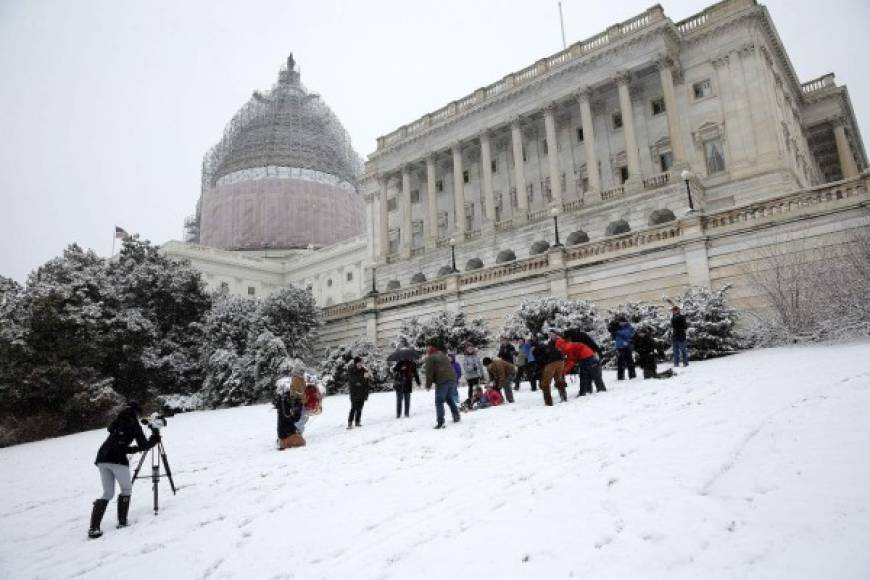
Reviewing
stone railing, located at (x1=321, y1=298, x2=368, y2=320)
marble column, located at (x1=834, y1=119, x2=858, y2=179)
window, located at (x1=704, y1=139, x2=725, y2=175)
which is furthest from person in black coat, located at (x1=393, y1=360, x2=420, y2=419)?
marble column, located at (x1=834, y1=119, x2=858, y2=179)

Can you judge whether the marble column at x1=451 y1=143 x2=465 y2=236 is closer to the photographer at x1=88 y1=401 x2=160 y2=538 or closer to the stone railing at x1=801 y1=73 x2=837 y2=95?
the stone railing at x1=801 y1=73 x2=837 y2=95

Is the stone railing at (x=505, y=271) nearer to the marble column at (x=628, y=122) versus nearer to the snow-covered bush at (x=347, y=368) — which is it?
Answer: the snow-covered bush at (x=347, y=368)

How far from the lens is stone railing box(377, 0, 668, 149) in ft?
127

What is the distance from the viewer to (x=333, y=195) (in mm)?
80625

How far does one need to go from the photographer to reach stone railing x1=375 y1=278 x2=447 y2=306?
21.0 meters

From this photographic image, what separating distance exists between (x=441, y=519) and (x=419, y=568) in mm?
1105

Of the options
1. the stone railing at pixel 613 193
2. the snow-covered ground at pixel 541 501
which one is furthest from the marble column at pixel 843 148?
the snow-covered ground at pixel 541 501

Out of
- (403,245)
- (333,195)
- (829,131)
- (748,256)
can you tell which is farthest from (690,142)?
(333,195)

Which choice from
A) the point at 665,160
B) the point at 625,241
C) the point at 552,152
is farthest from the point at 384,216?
the point at 625,241

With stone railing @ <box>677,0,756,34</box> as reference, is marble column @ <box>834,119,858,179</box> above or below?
below

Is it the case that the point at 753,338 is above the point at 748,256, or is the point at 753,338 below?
below

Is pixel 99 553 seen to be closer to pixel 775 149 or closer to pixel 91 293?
pixel 91 293

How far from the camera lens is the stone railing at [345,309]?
3224cm

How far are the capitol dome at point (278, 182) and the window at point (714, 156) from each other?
53827 mm
